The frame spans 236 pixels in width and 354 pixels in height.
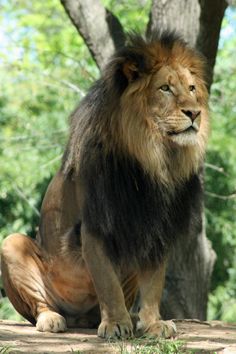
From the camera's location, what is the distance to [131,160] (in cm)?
490

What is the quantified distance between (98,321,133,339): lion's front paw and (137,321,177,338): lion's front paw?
126mm

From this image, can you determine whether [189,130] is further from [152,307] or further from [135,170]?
[152,307]

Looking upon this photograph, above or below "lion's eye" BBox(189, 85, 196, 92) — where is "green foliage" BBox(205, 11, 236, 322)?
below

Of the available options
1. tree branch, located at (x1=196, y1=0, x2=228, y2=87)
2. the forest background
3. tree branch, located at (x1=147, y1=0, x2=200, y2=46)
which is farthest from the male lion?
the forest background

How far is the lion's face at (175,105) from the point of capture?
4742mm

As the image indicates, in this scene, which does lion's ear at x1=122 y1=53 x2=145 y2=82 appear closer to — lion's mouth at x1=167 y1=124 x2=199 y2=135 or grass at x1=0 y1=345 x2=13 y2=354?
lion's mouth at x1=167 y1=124 x2=199 y2=135

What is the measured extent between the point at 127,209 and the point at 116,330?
28.0 inches

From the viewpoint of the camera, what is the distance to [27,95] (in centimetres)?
1416

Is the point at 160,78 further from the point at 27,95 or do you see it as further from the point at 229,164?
the point at 27,95

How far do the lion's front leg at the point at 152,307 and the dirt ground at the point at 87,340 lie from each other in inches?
4.1

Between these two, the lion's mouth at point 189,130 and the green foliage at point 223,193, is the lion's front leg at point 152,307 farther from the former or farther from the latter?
the green foliage at point 223,193

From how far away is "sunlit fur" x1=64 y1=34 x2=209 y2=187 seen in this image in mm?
4824

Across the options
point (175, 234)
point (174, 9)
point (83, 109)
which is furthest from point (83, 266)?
point (174, 9)

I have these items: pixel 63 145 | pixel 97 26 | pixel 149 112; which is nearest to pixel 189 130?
pixel 149 112
